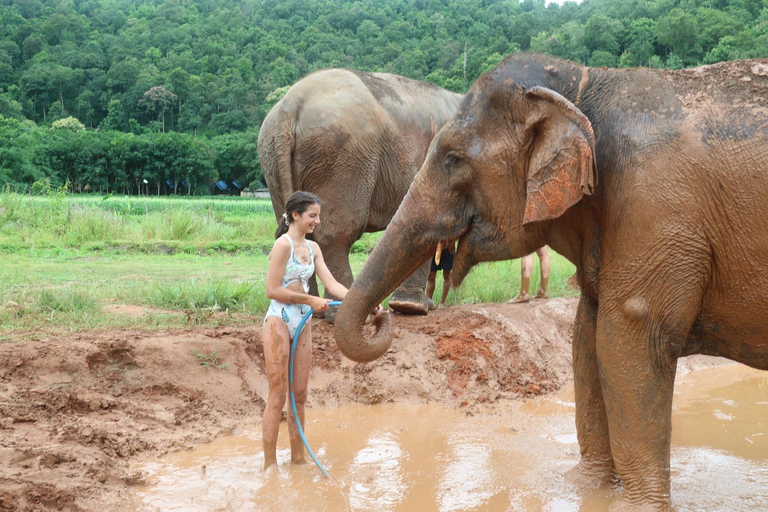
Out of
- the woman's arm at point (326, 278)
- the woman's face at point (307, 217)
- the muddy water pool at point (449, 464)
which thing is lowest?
the muddy water pool at point (449, 464)

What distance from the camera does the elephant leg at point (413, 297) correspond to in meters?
Answer: 8.09

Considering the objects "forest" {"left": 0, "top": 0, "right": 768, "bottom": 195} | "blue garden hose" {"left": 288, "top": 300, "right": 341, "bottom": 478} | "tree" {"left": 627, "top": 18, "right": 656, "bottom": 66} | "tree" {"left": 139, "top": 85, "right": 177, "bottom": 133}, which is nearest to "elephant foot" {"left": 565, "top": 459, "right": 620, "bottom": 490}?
"blue garden hose" {"left": 288, "top": 300, "right": 341, "bottom": 478}

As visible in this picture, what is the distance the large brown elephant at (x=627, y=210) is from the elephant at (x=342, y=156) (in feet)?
11.8

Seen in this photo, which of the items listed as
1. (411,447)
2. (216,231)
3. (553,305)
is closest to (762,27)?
(216,231)

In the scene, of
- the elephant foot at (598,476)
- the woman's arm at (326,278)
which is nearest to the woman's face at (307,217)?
the woman's arm at (326,278)

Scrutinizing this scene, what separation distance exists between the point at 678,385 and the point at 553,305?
1.74m

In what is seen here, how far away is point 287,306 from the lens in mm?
4961

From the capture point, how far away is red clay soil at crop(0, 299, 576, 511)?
4602 millimetres

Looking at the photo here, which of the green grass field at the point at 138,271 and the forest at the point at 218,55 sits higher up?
the forest at the point at 218,55

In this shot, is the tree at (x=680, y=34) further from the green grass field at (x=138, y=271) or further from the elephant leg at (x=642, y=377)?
the elephant leg at (x=642, y=377)

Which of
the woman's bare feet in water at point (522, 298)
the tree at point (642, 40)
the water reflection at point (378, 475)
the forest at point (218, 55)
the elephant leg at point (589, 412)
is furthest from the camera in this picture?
the forest at point (218, 55)

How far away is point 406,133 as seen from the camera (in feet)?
27.6

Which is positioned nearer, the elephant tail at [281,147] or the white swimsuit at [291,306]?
the white swimsuit at [291,306]

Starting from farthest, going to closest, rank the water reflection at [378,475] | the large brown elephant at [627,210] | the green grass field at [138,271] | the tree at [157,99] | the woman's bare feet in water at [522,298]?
the tree at [157,99] → the woman's bare feet in water at [522,298] → the green grass field at [138,271] → the water reflection at [378,475] → the large brown elephant at [627,210]
